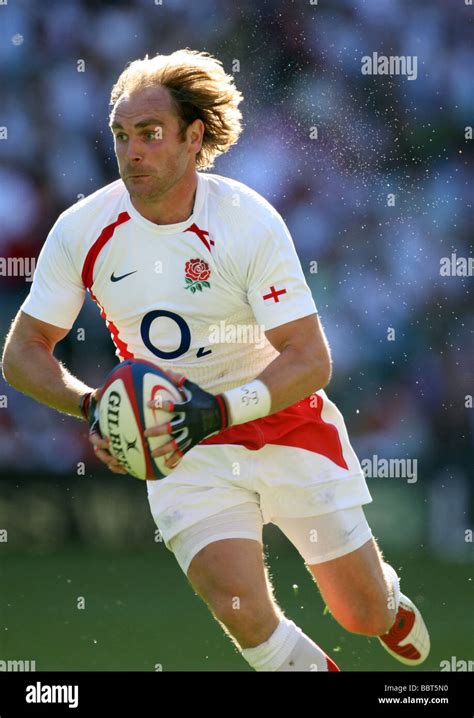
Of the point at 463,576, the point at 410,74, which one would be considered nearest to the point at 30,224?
the point at 410,74

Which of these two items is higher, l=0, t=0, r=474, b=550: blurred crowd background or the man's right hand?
l=0, t=0, r=474, b=550: blurred crowd background

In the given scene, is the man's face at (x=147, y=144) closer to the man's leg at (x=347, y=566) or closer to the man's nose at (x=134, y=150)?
the man's nose at (x=134, y=150)

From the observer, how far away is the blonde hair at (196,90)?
13.0ft

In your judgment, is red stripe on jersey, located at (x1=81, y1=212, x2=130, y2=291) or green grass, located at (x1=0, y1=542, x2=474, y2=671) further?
green grass, located at (x1=0, y1=542, x2=474, y2=671)

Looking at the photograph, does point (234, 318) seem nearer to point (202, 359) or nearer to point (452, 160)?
point (202, 359)

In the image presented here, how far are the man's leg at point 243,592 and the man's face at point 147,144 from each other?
1.07 metres

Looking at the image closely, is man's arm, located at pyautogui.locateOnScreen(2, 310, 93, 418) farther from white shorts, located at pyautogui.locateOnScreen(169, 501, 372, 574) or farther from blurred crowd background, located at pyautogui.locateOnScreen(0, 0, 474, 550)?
blurred crowd background, located at pyautogui.locateOnScreen(0, 0, 474, 550)

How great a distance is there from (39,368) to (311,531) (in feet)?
3.48

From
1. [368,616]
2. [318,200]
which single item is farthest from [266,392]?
[318,200]

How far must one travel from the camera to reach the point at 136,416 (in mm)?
3500

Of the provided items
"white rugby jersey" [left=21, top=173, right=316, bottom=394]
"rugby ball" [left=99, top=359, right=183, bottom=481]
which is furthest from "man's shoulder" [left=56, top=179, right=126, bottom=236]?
"rugby ball" [left=99, top=359, right=183, bottom=481]

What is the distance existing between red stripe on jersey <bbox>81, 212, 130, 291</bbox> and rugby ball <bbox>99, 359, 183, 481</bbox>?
54cm

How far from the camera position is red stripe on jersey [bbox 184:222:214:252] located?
393cm

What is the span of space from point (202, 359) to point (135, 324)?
9.8 inches
